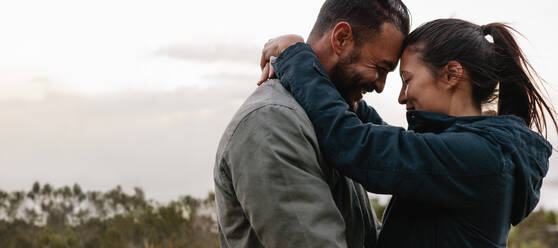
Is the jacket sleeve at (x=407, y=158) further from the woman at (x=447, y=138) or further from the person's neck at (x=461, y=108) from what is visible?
the person's neck at (x=461, y=108)

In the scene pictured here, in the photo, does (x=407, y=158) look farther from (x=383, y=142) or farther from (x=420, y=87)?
(x=420, y=87)

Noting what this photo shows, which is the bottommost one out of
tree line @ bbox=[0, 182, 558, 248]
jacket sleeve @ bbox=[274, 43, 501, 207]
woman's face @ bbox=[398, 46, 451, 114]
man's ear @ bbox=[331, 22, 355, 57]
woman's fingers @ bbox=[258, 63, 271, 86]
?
tree line @ bbox=[0, 182, 558, 248]

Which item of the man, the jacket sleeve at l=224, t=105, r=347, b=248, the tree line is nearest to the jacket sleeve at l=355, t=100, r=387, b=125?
the man

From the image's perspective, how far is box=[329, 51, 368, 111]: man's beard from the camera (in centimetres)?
205

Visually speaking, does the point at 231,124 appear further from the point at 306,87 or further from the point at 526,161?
the point at 526,161

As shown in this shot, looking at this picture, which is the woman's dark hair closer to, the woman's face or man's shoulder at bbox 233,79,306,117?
the woman's face

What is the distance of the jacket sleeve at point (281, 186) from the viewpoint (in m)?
1.53

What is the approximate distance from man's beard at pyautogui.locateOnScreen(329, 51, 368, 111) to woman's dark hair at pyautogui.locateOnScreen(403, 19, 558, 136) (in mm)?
220

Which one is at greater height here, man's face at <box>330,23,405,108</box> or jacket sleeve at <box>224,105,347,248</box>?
man's face at <box>330,23,405,108</box>

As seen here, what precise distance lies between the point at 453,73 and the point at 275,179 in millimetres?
820

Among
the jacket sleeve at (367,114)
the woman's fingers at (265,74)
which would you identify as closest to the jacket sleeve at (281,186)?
the woman's fingers at (265,74)

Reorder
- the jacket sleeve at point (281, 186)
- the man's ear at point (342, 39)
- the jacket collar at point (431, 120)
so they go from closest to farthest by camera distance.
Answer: the jacket sleeve at point (281, 186)
the jacket collar at point (431, 120)
the man's ear at point (342, 39)

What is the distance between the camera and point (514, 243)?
641 cm

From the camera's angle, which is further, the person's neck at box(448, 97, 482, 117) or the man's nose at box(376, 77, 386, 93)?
the man's nose at box(376, 77, 386, 93)
